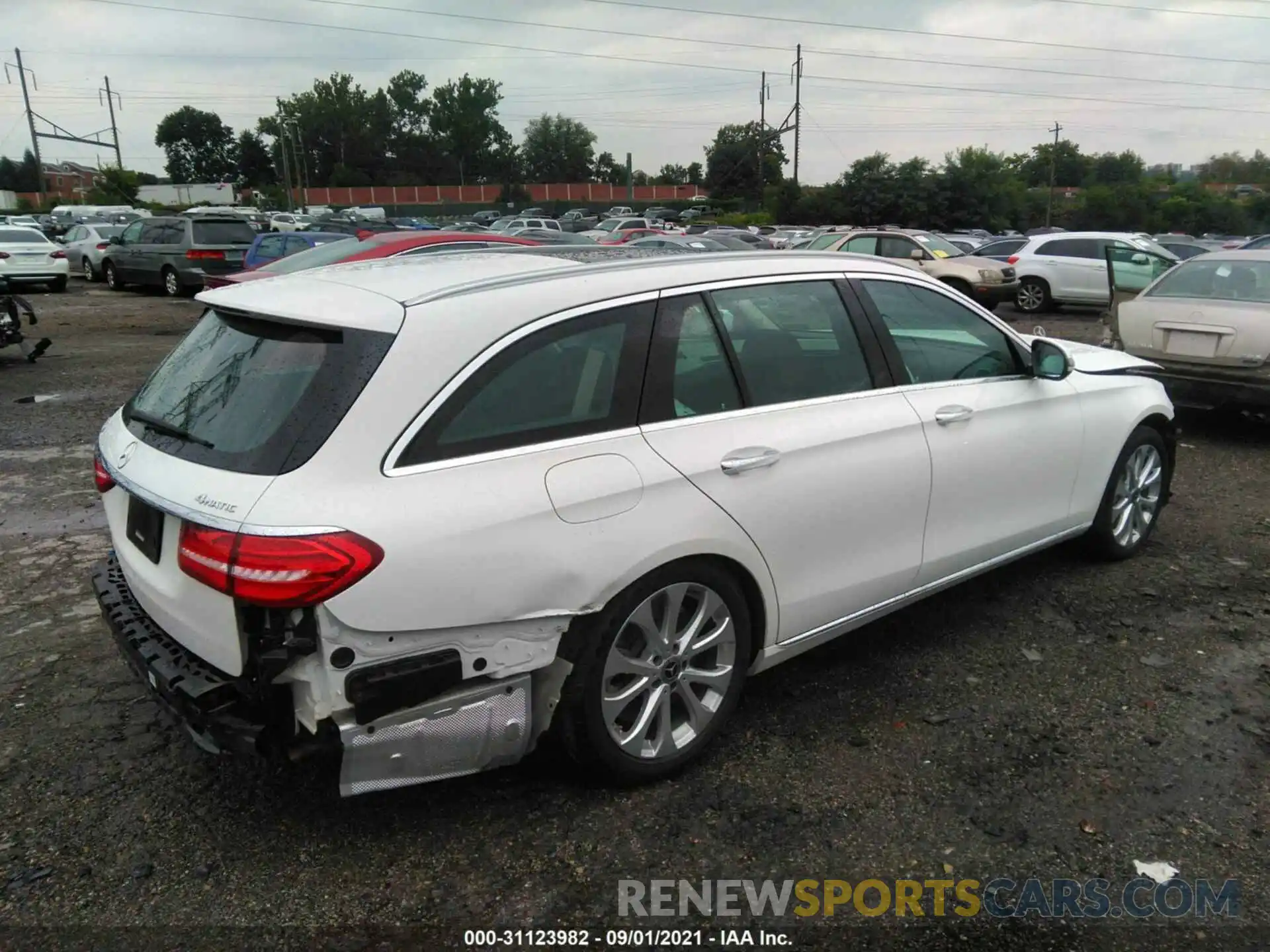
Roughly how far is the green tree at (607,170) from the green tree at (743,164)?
24.5 metres

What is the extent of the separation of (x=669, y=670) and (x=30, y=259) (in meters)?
21.5

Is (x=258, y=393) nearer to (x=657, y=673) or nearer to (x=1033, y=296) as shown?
(x=657, y=673)

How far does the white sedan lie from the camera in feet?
62.6

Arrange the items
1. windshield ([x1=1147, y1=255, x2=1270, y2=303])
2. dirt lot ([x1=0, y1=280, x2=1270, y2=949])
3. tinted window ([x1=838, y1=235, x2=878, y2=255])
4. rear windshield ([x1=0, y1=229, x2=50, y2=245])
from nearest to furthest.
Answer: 1. dirt lot ([x1=0, y1=280, x2=1270, y2=949])
2. windshield ([x1=1147, y1=255, x2=1270, y2=303])
3. tinted window ([x1=838, y1=235, x2=878, y2=255])
4. rear windshield ([x1=0, y1=229, x2=50, y2=245])

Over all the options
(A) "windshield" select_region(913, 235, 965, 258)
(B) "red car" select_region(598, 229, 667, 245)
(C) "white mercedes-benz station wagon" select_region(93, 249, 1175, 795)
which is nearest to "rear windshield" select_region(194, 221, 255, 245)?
(B) "red car" select_region(598, 229, 667, 245)

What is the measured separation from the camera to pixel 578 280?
2951 millimetres

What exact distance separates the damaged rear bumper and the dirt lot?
1.10ft

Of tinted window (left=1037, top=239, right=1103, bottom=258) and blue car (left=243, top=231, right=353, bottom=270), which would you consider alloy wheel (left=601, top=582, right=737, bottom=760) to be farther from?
tinted window (left=1037, top=239, right=1103, bottom=258)

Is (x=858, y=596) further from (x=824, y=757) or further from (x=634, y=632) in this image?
(x=634, y=632)

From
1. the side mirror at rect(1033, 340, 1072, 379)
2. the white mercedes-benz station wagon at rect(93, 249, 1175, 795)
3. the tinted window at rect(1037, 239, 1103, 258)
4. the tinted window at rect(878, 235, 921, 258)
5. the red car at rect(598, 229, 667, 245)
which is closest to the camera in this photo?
the white mercedes-benz station wagon at rect(93, 249, 1175, 795)

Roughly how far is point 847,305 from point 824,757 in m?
1.68

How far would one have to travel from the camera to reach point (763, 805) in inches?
116

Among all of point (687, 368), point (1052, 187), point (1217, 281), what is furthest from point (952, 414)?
point (1052, 187)

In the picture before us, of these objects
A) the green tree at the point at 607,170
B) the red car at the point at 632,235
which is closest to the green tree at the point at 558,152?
the green tree at the point at 607,170
